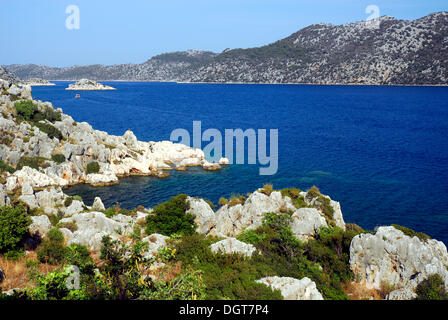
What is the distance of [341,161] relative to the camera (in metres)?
63.2

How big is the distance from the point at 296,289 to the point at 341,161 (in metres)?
54.5

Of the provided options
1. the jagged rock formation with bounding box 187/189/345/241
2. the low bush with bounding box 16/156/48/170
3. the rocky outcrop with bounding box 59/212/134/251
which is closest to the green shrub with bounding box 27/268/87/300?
the rocky outcrop with bounding box 59/212/134/251

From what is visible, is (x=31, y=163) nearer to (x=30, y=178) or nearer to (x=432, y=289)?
(x=30, y=178)

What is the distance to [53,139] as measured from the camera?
6041 centimetres

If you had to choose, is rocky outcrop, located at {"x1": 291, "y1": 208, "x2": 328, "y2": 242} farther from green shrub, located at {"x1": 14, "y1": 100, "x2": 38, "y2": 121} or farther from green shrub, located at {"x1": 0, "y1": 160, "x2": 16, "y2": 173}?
green shrub, located at {"x1": 14, "y1": 100, "x2": 38, "y2": 121}

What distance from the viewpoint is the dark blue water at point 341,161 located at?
43.3 meters

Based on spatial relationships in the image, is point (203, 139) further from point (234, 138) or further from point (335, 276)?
point (335, 276)

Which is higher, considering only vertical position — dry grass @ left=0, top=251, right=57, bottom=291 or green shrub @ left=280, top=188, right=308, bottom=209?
dry grass @ left=0, top=251, right=57, bottom=291

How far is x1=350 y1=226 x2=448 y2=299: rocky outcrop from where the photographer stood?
1939cm

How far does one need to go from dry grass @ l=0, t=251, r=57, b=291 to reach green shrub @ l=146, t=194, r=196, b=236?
8.74 m

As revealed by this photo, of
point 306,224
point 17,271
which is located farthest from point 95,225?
point 306,224
